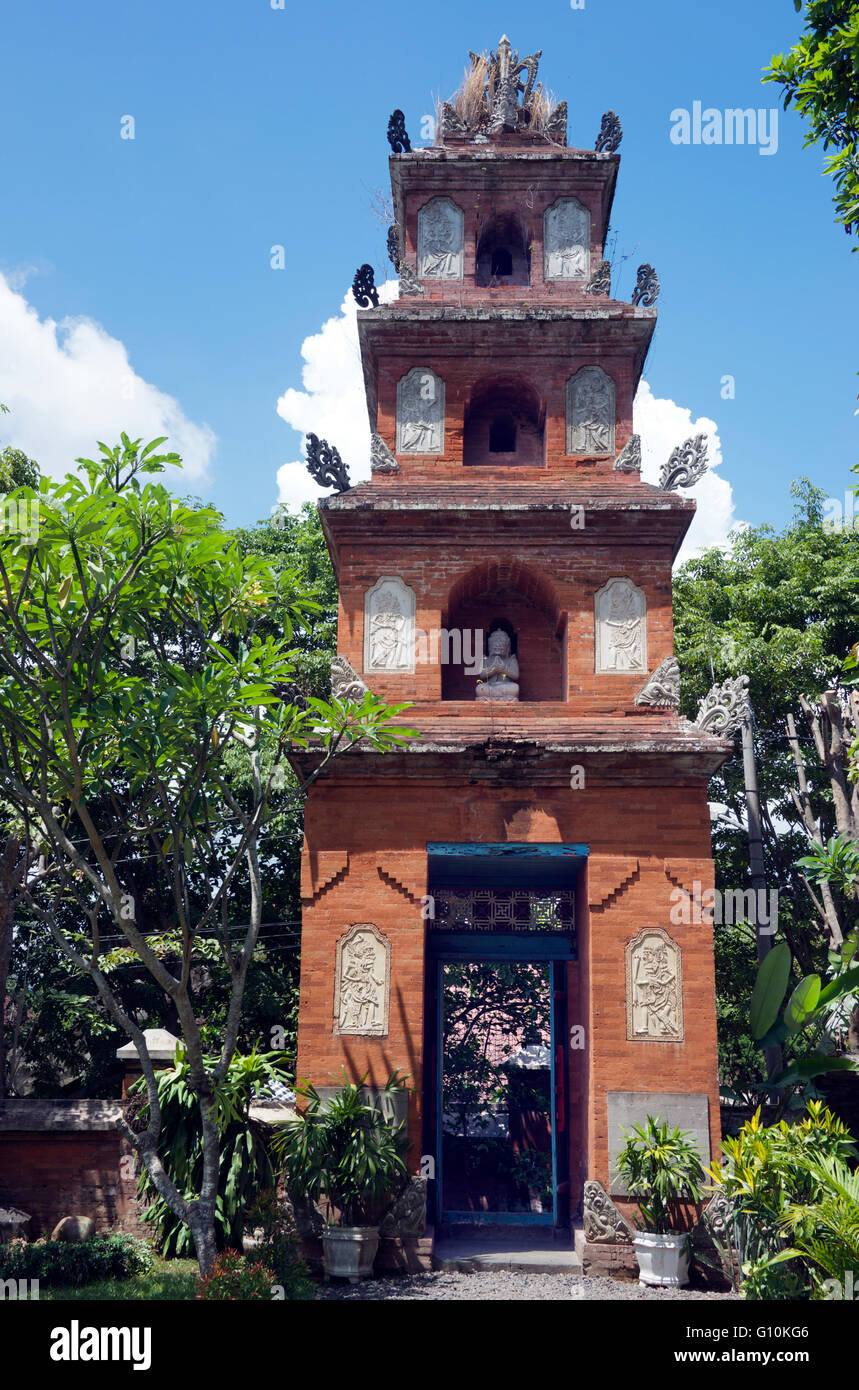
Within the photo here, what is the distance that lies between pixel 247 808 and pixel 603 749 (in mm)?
9061

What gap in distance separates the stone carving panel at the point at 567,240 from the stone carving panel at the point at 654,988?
32.7 feet

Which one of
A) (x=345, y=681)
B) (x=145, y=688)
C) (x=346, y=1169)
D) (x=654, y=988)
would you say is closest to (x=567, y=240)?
(x=345, y=681)

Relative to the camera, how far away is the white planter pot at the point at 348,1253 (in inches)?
468

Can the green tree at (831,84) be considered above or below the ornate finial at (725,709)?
above

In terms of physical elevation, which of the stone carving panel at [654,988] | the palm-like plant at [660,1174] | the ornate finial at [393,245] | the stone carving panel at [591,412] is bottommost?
the palm-like plant at [660,1174]

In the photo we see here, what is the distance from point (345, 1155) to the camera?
12.1 metres

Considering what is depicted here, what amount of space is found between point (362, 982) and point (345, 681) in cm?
378

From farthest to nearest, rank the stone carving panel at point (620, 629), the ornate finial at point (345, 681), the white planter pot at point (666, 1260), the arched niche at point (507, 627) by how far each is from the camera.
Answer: the arched niche at point (507, 627), the stone carving panel at point (620, 629), the ornate finial at point (345, 681), the white planter pot at point (666, 1260)

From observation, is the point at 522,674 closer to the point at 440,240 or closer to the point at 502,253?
the point at 440,240

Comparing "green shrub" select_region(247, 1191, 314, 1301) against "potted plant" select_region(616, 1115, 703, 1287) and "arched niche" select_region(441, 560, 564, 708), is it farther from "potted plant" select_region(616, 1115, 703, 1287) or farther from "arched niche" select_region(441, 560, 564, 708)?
"arched niche" select_region(441, 560, 564, 708)

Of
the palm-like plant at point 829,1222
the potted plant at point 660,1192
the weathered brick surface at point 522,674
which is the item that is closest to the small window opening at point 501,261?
the weathered brick surface at point 522,674

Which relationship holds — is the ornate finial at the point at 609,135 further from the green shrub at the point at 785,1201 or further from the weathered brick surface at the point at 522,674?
the green shrub at the point at 785,1201

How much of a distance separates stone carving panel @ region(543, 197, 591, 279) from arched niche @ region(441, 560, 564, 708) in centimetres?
499

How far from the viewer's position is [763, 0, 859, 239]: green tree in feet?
35.1
